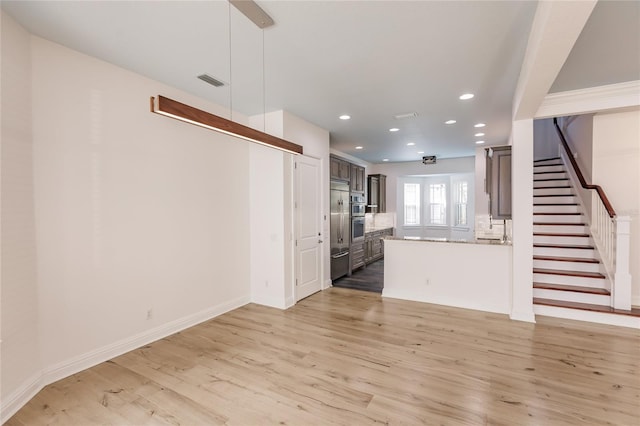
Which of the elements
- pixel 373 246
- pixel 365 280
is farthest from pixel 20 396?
pixel 373 246

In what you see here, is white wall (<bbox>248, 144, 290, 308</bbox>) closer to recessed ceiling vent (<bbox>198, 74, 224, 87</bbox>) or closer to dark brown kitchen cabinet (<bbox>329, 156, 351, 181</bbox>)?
recessed ceiling vent (<bbox>198, 74, 224, 87</bbox>)

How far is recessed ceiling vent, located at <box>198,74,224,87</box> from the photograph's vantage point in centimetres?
331

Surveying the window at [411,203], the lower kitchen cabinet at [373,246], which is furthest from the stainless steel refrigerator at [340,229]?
the window at [411,203]

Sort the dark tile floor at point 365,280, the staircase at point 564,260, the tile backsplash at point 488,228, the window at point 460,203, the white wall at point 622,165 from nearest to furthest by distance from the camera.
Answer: the staircase at point 564,260
the white wall at point 622,165
the dark tile floor at point 365,280
the tile backsplash at point 488,228
the window at point 460,203

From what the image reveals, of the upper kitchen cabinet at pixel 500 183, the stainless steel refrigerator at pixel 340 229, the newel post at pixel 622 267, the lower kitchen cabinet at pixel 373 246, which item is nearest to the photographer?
the newel post at pixel 622 267

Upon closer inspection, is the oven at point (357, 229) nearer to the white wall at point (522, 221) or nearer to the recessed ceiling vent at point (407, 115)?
the recessed ceiling vent at point (407, 115)

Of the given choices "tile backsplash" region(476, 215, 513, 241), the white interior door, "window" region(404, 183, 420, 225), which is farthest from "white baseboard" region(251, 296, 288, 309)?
"window" region(404, 183, 420, 225)

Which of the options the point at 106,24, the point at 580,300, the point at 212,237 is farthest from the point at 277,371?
the point at 580,300

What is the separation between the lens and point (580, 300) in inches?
164

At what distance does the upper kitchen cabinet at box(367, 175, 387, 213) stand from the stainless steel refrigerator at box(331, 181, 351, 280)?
2095 millimetres

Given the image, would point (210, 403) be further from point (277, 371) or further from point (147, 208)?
point (147, 208)

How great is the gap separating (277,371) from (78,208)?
94.2 inches

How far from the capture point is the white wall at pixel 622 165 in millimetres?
4203

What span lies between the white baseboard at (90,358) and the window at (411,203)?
267 inches
